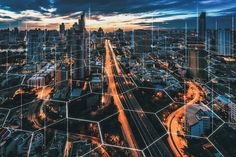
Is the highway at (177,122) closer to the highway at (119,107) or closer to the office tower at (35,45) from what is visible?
the highway at (119,107)

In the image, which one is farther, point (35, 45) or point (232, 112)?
point (35, 45)

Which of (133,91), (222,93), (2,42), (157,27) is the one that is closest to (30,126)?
(133,91)

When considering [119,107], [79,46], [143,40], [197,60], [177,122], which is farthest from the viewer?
[143,40]

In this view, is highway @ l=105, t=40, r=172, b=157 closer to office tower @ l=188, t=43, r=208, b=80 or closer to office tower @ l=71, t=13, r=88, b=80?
office tower @ l=71, t=13, r=88, b=80

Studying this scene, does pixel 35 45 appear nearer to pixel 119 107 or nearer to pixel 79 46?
pixel 79 46

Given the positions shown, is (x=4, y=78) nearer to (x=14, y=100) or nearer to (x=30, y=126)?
(x=14, y=100)

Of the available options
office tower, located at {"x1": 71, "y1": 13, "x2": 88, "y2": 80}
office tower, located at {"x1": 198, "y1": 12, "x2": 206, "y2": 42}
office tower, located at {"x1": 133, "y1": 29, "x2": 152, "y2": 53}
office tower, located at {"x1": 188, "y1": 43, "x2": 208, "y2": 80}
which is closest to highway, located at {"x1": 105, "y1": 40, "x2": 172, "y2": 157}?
office tower, located at {"x1": 71, "y1": 13, "x2": 88, "y2": 80}
